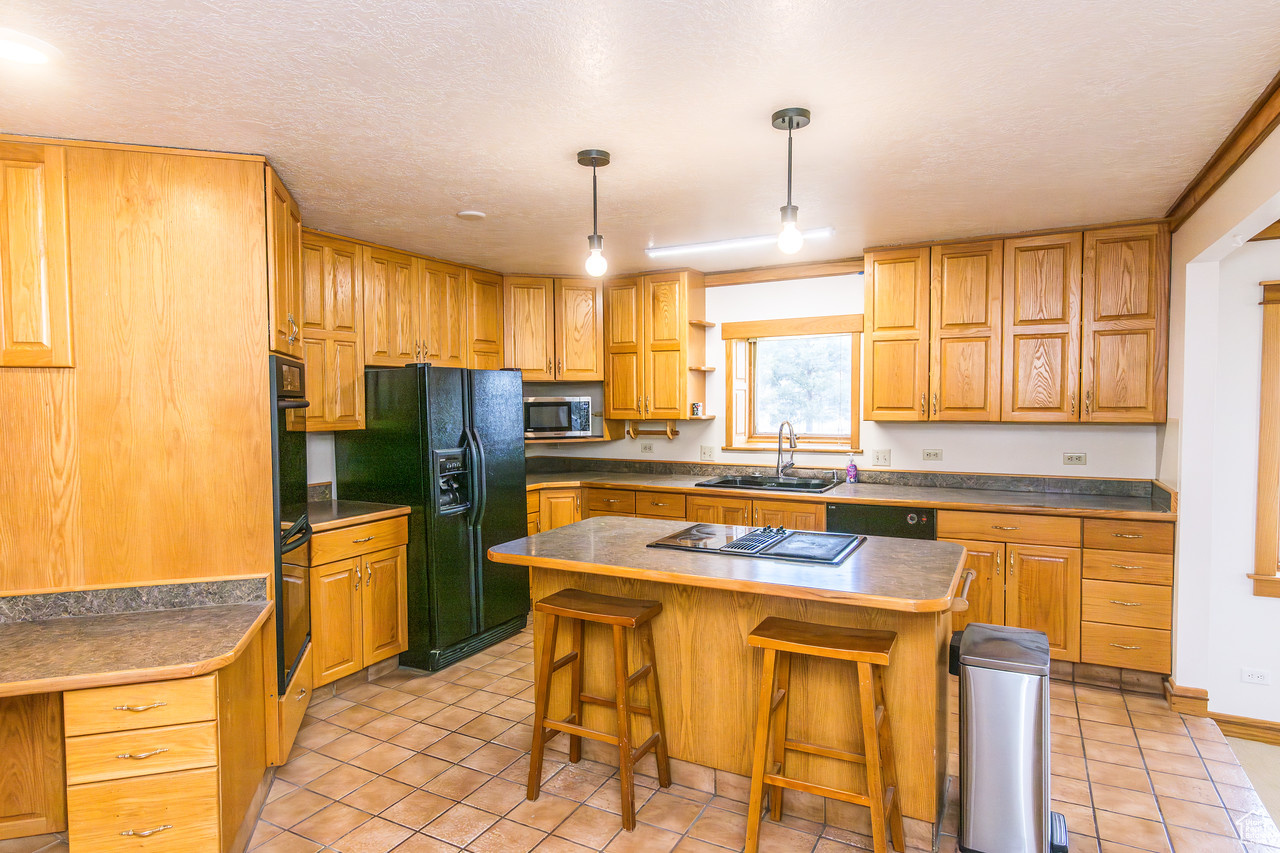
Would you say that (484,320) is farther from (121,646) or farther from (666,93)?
(121,646)

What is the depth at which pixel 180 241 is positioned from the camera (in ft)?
8.22

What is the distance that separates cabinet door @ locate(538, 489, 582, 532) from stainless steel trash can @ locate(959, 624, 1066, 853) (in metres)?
3.05

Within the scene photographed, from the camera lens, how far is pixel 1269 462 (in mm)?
3291

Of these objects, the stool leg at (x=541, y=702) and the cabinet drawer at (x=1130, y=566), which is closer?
the stool leg at (x=541, y=702)

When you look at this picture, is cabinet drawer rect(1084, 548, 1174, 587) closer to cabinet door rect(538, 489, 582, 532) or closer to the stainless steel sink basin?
the stainless steel sink basin

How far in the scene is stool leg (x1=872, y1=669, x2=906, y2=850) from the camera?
2170 millimetres

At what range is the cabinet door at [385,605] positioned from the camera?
3.63m

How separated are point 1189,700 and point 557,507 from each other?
364 centimetres

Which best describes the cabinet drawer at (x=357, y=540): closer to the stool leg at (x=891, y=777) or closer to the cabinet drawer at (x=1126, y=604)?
the stool leg at (x=891, y=777)

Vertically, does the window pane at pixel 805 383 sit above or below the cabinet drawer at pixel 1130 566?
above

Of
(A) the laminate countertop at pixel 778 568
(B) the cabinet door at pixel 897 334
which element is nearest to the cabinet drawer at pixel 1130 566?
(B) the cabinet door at pixel 897 334

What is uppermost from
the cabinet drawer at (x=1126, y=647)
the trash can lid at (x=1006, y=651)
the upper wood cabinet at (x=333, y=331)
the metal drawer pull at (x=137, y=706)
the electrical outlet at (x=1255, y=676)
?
the upper wood cabinet at (x=333, y=331)

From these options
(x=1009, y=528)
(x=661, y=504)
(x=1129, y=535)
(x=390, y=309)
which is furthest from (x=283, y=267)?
(x=1129, y=535)

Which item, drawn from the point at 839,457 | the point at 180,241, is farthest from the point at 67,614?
the point at 839,457
